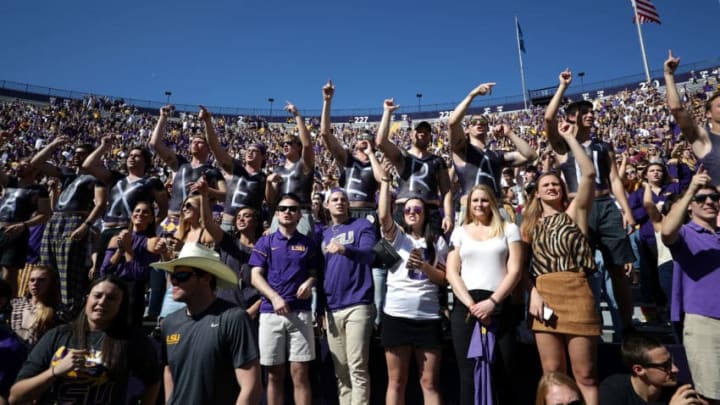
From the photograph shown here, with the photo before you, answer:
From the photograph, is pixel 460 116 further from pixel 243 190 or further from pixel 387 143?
pixel 243 190

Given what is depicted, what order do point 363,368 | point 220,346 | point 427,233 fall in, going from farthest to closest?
point 427,233 < point 363,368 < point 220,346

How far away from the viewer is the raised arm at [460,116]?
4457 mm

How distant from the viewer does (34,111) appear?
30938 mm

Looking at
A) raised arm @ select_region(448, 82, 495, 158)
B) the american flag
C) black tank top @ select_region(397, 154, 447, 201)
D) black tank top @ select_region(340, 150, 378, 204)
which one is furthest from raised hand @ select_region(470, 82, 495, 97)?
the american flag

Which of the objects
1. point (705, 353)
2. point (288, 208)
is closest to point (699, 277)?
point (705, 353)

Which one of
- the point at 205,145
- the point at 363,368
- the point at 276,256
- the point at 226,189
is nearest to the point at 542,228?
the point at 363,368

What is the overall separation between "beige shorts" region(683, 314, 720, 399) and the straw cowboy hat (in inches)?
125

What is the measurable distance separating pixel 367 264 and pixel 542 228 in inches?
59.2

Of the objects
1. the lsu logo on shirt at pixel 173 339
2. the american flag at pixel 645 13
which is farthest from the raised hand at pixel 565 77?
the american flag at pixel 645 13

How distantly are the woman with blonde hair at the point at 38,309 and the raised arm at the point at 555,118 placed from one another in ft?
15.5

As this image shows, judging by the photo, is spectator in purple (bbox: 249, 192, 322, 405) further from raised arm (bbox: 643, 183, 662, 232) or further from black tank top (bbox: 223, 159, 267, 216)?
raised arm (bbox: 643, 183, 662, 232)

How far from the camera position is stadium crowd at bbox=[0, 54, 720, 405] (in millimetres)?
2496

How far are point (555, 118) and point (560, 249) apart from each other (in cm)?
163

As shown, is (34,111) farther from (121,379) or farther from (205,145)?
(121,379)
